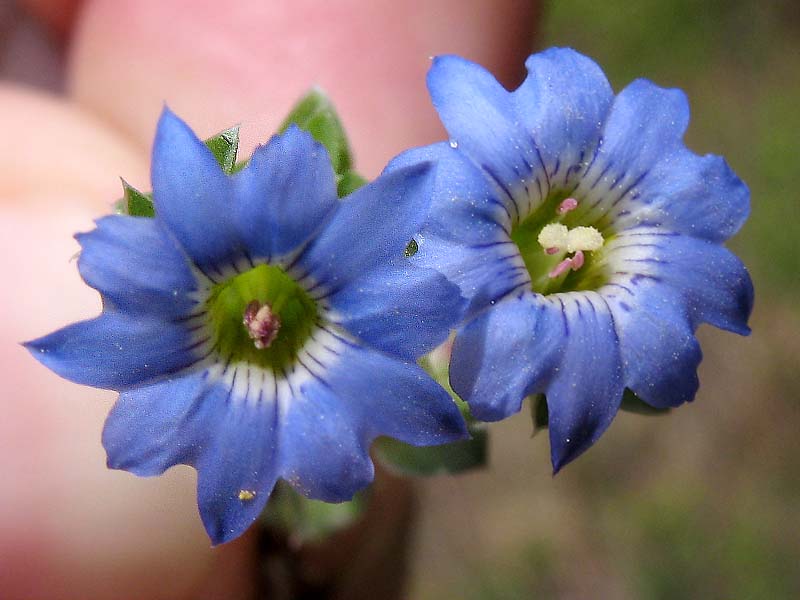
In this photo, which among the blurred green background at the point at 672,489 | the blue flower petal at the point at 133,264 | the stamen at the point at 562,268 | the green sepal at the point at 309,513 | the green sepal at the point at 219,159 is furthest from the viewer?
the blurred green background at the point at 672,489

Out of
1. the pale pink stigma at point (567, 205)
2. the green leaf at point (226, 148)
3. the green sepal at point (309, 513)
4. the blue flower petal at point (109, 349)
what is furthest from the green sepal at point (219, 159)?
the green sepal at point (309, 513)

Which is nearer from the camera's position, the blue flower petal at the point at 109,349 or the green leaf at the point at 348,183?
the blue flower petal at the point at 109,349

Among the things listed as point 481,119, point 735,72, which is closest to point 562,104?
point 481,119

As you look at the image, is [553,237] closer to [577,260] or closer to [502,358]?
[577,260]

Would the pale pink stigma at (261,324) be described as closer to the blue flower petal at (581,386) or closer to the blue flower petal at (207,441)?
the blue flower petal at (207,441)

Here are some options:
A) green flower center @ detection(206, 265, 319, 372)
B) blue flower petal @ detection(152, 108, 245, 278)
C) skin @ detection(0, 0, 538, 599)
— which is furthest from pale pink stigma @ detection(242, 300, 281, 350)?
skin @ detection(0, 0, 538, 599)

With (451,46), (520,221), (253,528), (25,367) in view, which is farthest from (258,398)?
(451,46)
